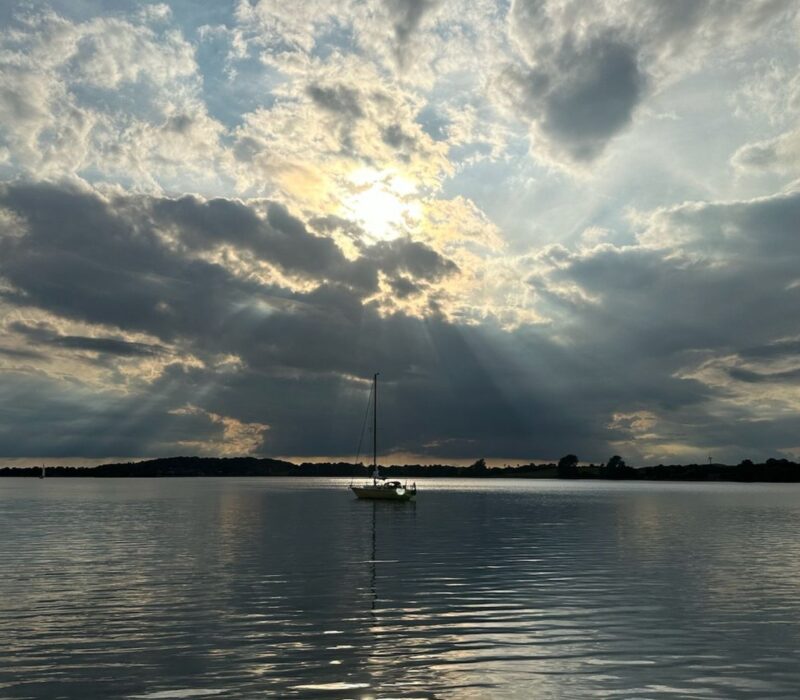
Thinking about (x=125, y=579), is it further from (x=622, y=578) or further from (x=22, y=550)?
(x=622, y=578)

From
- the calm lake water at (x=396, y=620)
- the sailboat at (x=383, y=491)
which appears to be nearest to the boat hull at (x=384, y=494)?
the sailboat at (x=383, y=491)

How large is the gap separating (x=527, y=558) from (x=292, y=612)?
27.5 meters

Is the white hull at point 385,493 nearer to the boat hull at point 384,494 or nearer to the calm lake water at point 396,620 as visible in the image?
A: the boat hull at point 384,494

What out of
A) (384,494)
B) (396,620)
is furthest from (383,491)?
(396,620)

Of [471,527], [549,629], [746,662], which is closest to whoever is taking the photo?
[746,662]

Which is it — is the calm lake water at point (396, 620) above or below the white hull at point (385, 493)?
below

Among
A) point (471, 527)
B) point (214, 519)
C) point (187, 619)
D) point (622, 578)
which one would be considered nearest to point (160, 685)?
point (187, 619)

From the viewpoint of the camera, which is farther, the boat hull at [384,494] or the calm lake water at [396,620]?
the boat hull at [384,494]

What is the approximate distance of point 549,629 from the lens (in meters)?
30.9

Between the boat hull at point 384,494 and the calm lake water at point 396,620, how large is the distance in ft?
238

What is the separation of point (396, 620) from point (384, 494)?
112 metres

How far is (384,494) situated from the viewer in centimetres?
14362

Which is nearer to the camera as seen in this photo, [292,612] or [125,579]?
[292,612]

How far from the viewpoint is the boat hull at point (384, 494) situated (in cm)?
14112
